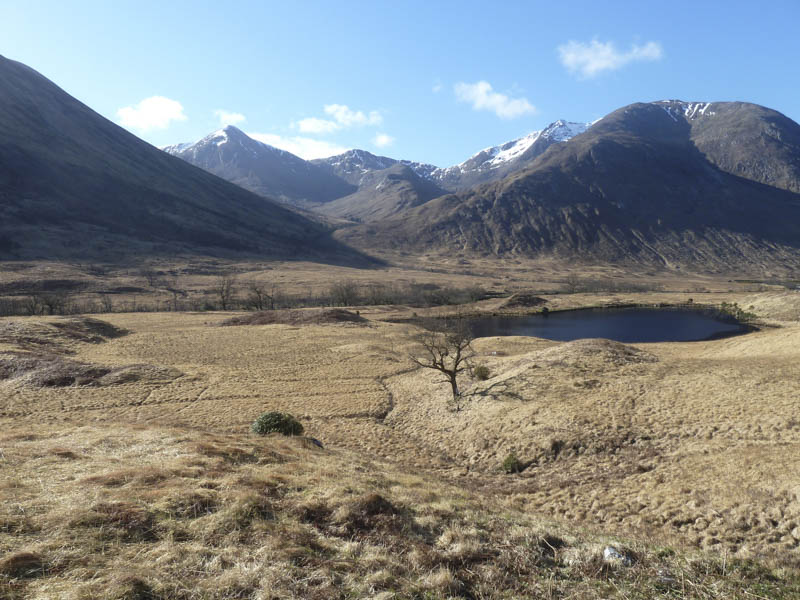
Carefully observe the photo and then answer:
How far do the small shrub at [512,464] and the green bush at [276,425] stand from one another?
1020 centimetres

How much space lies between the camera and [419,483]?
13.3m

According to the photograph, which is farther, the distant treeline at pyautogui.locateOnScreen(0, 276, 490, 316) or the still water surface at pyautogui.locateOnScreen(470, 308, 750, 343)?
the distant treeline at pyautogui.locateOnScreen(0, 276, 490, 316)

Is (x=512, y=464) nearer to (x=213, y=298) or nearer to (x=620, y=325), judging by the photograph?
(x=620, y=325)

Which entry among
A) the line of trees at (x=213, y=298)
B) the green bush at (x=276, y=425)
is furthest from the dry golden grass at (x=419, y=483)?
the line of trees at (x=213, y=298)

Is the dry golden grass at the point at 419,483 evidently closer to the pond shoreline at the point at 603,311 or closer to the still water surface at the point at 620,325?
the still water surface at the point at 620,325

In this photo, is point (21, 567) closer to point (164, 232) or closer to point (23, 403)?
point (23, 403)

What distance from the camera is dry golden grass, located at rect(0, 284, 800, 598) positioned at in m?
6.77

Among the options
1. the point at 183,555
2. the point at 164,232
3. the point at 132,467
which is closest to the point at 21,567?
the point at 183,555

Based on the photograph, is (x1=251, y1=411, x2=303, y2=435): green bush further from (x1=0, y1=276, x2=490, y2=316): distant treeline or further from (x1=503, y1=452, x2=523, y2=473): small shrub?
(x1=0, y1=276, x2=490, y2=316): distant treeline

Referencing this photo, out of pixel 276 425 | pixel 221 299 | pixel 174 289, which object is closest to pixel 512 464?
pixel 276 425

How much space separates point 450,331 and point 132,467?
21379 mm

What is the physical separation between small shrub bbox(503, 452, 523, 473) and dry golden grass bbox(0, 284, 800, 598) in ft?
1.61

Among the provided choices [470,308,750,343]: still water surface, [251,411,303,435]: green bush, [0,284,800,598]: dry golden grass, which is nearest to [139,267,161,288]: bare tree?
[470,308,750,343]: still water surface

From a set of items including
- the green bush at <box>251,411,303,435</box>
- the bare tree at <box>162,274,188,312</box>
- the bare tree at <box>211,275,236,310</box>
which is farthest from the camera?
the bare tree at <box>162,274,188,312</box>
